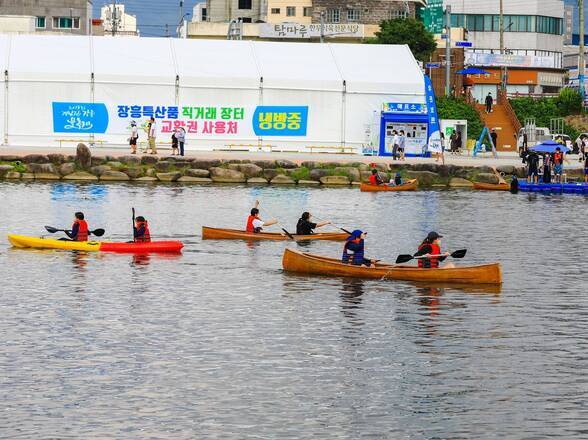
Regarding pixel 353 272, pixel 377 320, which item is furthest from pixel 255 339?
pixel 353 272

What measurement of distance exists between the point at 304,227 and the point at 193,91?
3577 centimetres

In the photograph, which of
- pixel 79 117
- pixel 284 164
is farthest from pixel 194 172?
pixel 79 117

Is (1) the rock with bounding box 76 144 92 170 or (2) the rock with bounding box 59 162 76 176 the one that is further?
(2) the rock with bounding box 59 162 76 176

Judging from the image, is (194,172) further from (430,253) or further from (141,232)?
(430,253)

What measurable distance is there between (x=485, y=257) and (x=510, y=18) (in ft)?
394

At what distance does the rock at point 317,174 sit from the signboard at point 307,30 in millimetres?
66631

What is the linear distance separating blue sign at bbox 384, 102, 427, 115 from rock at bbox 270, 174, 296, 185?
9.23 metres

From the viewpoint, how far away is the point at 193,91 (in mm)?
84750

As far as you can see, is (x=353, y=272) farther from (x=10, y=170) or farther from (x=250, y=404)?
(x=10, y=170)

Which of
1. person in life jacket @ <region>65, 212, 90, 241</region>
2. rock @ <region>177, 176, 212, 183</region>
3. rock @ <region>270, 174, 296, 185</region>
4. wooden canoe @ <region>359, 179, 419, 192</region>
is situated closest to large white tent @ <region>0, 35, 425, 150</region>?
rock @ <region>177, 176, 212, 183</region>

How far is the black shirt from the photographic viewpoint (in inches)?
1981

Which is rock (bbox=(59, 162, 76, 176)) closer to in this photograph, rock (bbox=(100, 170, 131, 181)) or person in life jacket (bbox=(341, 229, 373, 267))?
rock (bbox=(100, 170, 131, 181))

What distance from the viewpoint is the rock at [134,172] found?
8056 cm

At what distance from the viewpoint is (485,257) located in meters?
50.6
